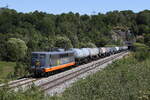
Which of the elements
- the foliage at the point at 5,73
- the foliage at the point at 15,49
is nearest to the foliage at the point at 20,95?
the foliage at the point at 5,73

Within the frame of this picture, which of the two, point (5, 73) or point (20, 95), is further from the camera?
point (5, 73)


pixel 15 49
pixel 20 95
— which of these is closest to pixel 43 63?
pixel 20 95

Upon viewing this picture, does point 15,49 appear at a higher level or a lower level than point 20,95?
lower

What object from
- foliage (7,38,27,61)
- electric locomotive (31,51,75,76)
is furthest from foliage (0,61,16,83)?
foliage (7,38,27,61)

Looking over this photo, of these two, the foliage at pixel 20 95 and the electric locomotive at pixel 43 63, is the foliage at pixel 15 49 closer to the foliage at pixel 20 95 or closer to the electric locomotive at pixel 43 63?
the electric locomotive at pixel 43 63

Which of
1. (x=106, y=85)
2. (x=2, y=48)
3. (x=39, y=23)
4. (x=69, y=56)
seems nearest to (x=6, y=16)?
(x=39, y=23)

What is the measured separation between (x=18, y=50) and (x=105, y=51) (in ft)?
70.1

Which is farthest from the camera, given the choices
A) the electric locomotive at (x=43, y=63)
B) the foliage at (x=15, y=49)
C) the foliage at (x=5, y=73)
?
the foliage at (x=15, y=49)

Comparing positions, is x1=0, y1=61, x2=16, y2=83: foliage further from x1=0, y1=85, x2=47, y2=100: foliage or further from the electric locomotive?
x1=0, y1=85, x2=47, y2=100: foliage

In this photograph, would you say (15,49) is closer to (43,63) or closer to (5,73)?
(5,73)

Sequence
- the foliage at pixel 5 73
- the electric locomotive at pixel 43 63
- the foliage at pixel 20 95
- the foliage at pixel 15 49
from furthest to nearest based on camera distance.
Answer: the foliage at pixel 15 49
the foliage at pixel 5 73
the electric locomotive at pixel 43 63
the foliage at pixel 20 95

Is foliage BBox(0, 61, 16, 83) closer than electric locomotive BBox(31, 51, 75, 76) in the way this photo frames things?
No

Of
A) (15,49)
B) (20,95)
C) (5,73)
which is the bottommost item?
(5,73)

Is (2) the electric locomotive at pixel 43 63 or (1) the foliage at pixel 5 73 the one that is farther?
(1) the foliage at pixel 5 73
